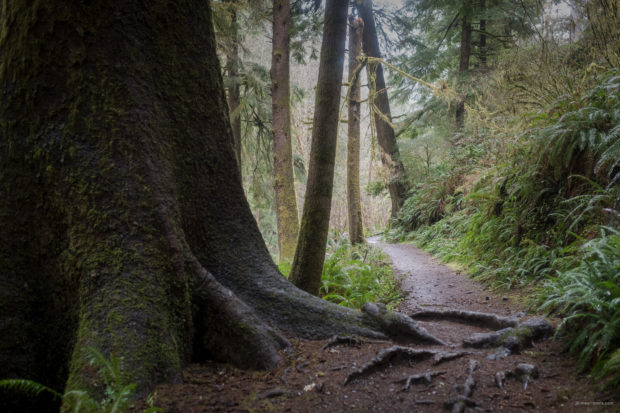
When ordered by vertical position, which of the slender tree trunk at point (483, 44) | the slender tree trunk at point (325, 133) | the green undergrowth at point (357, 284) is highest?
the slender tree trunk at point (483, 44)

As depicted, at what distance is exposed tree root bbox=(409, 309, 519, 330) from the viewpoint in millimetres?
3109

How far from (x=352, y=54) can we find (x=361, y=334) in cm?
881

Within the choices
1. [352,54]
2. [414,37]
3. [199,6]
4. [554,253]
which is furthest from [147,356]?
[414,37]

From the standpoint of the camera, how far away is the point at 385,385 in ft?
7.59

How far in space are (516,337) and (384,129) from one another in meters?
11.1

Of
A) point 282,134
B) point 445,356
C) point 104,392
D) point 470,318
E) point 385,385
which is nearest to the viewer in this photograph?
point 104,392

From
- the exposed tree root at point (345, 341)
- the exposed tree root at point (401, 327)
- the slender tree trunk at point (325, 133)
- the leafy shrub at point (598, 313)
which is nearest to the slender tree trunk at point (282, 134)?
the slender tree trunk at point (325, 133)

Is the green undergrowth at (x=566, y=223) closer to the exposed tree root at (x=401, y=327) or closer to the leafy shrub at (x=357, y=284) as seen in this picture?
the exposed tree root at (x=401, y=327)

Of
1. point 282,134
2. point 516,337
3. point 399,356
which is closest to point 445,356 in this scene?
point 399,356

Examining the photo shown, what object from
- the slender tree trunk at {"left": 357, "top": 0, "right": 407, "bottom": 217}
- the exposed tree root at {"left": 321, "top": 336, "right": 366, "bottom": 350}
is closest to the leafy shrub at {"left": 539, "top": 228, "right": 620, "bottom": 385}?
the exposed tree root at {"left": 321, "top": 336, "right": 366, "bottom": 350}

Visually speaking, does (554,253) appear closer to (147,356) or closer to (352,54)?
(147,356)

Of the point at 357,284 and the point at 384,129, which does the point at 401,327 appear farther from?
the point at 384,129

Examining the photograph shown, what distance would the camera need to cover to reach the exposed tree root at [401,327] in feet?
9.66

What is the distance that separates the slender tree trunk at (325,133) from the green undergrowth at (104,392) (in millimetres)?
2657
